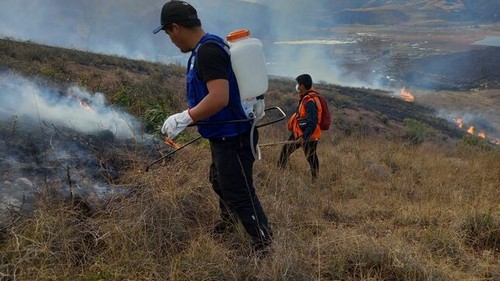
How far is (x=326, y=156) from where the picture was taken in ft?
23.5

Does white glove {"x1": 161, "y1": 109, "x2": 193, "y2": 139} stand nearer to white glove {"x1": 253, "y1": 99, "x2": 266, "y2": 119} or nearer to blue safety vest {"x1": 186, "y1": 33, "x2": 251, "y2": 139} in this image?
blue safety vest {"x1": 186, "y1": 33, "x2": 251, "y2": 139}

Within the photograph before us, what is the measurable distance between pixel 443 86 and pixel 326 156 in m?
38.8

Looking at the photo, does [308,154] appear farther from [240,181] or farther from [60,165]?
[60,165]

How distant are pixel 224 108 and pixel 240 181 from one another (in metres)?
0.52

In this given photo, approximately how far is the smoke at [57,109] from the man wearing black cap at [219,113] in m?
1.99

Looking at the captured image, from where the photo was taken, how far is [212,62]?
8.21 ft

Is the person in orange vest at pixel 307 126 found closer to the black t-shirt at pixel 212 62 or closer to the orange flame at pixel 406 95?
Result: the black t-shirt at pixel 212 62

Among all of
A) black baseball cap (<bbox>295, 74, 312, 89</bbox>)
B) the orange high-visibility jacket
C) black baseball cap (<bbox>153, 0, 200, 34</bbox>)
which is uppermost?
black baseball cap (<bbox>153, 0, 200, 34</bbox>)

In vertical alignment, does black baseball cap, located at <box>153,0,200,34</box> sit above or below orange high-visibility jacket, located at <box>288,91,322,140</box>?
above

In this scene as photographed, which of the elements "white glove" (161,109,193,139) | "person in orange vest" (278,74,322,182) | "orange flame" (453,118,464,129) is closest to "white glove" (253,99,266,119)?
Answer: "white glove" (161,109,193,139)

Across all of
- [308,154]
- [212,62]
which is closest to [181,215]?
[212,62]

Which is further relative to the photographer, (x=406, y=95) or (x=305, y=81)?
(x=406, y=95)

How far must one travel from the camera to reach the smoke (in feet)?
15.8

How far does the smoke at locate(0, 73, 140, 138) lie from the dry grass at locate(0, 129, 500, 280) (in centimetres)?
135
